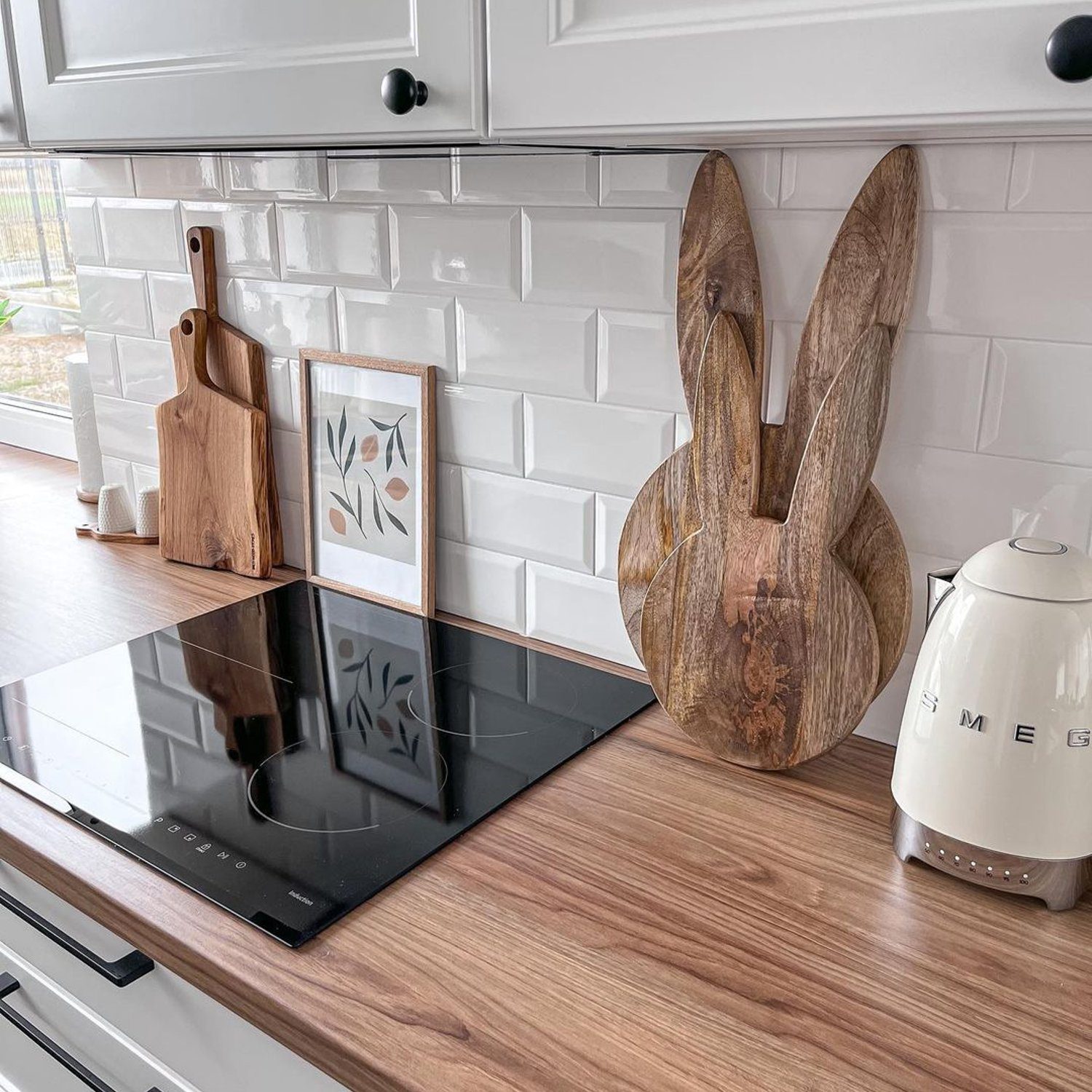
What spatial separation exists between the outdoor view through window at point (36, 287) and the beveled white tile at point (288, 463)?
0.83 metres

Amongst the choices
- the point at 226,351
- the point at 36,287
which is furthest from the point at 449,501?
the point at 36,287

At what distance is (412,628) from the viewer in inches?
55.6

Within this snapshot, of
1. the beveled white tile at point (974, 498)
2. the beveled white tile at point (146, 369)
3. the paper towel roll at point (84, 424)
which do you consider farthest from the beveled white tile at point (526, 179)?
the paper towel roll at point (84, 424)

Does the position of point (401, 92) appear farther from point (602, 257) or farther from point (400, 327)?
point (400, 327)

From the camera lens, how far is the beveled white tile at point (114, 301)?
1.70 meters

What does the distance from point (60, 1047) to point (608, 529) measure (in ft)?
2.60

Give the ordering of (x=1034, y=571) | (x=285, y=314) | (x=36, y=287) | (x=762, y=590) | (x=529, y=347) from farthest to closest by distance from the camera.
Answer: (x=36, y=287) < (x=285, y=314) < (x=529, y=347) < (x=762, y=590) < (x=1034, y=571)

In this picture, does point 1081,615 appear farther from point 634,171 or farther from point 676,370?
point 634,171

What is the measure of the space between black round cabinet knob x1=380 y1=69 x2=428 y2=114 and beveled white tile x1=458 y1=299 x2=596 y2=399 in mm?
405

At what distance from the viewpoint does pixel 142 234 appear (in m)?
1.66

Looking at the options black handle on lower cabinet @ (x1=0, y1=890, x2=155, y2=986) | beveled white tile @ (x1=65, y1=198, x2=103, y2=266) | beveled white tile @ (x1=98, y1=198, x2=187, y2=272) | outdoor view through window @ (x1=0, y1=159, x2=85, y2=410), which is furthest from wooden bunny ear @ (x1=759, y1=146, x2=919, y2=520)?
outdoor view through window @ (x1=0, y1=159, x2=85, y2=410)

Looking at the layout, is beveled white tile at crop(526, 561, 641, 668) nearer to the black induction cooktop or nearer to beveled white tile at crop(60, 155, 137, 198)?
the black induction cooktop

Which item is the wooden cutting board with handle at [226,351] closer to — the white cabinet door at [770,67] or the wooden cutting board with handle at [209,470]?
the wooden cutting board with handle at [209,470]

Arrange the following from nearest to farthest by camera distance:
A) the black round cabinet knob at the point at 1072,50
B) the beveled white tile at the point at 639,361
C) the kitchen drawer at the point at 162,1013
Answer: the black round cabinet knob at the point at 1072,50 < the kitchen drawer at the point at 162,1013 < the beveled white tile at the point at 639,361
